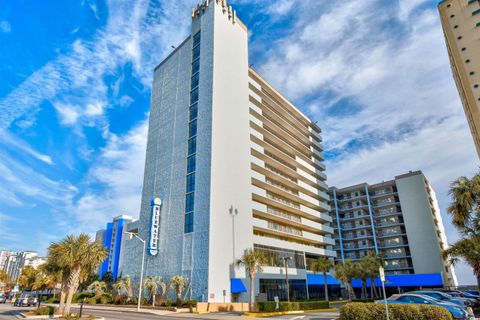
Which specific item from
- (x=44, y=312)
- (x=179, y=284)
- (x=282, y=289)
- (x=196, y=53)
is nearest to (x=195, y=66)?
(x=196, y=53)

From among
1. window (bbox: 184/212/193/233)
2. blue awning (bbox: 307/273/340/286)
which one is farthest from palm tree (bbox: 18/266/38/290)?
blue awning (bbox: 307/273/340/286)

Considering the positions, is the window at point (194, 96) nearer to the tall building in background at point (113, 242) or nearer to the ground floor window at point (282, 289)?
the ground floor window at point (282, 289)

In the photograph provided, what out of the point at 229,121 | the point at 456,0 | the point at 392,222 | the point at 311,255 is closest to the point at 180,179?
the point at 229,121

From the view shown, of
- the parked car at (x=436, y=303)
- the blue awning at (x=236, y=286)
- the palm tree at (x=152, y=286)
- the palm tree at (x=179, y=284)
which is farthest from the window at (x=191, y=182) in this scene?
the parked car at (x=436, y=303)

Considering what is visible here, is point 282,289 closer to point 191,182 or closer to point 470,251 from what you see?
point 191,182

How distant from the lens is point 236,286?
41844 mm

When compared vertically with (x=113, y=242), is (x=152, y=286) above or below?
below

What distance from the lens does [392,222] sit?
270 ft

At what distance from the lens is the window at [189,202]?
46406 millimetres

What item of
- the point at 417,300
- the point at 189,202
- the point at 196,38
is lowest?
the point at 417,300

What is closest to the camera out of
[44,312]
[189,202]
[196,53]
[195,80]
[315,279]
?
[44,312]

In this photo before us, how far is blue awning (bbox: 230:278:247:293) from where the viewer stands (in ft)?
137

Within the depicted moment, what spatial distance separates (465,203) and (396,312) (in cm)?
1093

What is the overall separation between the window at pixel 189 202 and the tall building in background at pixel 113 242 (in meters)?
61.1
